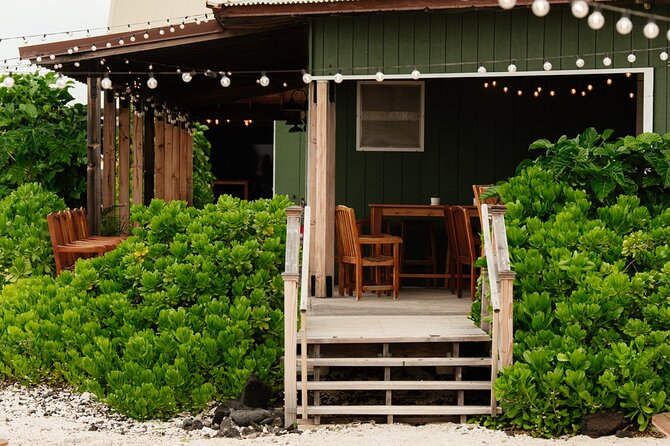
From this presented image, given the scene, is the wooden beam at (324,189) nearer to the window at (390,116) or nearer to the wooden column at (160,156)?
the window at (390,116)

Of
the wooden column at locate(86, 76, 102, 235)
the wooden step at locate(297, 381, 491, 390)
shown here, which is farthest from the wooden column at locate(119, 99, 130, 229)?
the wooden step at locate(297, 381, 491, 390)

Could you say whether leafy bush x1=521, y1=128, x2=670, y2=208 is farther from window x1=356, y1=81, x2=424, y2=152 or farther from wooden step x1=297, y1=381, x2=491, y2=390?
window x1=356, y1=81, x2=424, y2=152

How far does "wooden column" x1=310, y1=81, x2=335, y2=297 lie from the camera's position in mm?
9367

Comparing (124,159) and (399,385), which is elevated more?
(124,159)

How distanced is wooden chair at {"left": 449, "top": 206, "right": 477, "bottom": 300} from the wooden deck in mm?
214

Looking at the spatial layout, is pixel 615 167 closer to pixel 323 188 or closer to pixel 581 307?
pixel 581 307

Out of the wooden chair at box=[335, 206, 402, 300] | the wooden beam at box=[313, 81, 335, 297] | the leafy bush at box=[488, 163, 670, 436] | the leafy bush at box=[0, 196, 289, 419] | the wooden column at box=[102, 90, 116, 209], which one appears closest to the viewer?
the leafy bush at box=[488, 163, 670, 436]

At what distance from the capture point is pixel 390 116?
441 inches

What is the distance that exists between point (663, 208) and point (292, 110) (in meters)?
9.00

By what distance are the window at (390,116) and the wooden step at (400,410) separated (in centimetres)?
485

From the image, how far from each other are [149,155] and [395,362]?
7.27 meters

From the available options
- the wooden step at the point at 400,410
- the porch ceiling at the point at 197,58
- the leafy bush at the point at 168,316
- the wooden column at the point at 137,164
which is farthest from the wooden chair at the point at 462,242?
the wooden column at the point at 137,164

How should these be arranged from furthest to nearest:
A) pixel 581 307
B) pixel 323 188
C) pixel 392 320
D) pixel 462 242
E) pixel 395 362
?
1. pixel 462 242
2. pixel 323 188
3. pixel 392 320
4. pixel 395 362
5. pixel 581 307

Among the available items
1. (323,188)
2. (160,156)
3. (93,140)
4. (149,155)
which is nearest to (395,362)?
(323,188)
